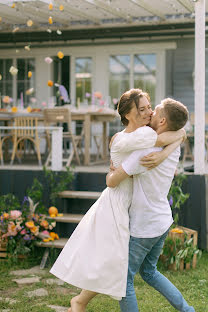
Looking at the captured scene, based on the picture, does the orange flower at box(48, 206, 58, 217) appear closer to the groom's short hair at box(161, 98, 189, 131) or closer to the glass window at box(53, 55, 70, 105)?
the groom's short hair at box(161, 98, 189, 131)

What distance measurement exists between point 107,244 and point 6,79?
8.30 m

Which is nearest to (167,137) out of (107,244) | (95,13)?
(107,244)

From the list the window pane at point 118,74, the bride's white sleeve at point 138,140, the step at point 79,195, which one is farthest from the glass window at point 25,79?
the bride's white sleeve at point 138,140

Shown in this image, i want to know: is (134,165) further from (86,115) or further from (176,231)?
(86,115)

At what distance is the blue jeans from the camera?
272cm

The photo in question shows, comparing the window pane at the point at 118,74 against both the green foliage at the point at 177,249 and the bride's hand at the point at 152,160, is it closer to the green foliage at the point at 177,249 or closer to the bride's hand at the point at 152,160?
the green foliage at the point at 177,249

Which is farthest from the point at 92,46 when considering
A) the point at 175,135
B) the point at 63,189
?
the point at 175,135

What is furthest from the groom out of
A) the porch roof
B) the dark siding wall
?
the dark siding wall

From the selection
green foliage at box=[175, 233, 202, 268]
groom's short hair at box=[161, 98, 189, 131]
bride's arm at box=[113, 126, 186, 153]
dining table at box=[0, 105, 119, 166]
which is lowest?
green foliage at box=[175, 233, 202, 268]

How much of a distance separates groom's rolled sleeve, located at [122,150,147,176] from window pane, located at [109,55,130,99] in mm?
7236

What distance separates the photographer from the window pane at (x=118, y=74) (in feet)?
31.9

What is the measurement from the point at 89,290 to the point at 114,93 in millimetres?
7366

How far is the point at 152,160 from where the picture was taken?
2648 mm

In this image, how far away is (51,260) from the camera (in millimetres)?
4938
